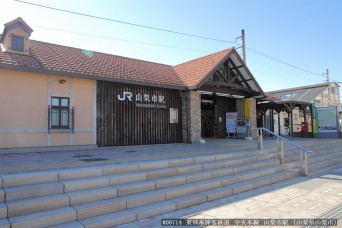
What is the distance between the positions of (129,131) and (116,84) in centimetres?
215

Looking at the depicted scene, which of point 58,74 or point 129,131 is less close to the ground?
point 58,74

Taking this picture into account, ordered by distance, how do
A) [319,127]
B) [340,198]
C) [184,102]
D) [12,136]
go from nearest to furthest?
[340,198], [12,136], [184,102], [319,127]

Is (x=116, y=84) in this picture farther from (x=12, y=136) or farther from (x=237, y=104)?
(x=237, y=104)

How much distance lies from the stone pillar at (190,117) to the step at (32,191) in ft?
29.5

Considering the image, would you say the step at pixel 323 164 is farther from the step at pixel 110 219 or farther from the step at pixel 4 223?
the step at pixel 4 223

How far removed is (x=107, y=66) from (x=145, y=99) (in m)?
2.34

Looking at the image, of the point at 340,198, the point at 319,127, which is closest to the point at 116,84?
the point at 340,198

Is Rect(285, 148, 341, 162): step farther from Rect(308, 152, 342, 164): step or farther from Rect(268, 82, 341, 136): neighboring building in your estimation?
Rect(268, 82, 341, 136): neighboring building

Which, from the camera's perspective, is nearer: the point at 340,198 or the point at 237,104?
the point at 340,198

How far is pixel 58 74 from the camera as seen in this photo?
960cm

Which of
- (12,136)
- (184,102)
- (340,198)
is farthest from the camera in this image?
(184,102)

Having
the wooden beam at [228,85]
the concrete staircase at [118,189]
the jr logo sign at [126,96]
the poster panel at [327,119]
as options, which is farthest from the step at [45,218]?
the poster panel at [327,119]

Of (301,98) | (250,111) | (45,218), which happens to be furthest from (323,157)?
(301,98)

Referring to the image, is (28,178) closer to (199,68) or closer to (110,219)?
(110,219)
